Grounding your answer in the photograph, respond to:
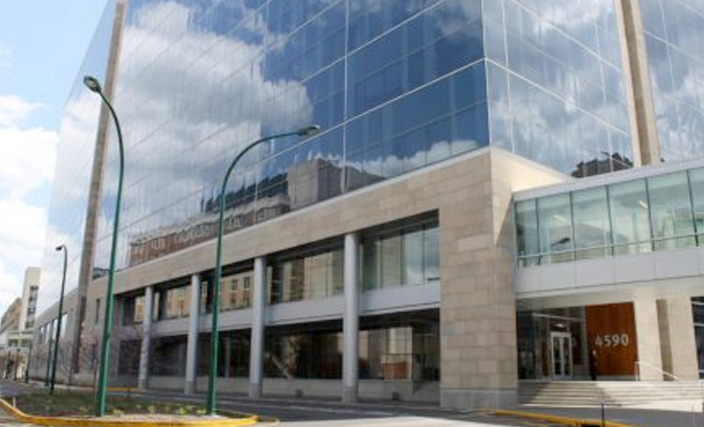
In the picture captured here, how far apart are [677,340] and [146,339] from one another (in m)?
35.8

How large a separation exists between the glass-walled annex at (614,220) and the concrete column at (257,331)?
691 inches

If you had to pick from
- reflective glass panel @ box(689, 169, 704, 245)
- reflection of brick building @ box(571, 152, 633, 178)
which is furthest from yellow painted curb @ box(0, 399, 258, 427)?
reflection of brick building @ box(571, 152, 633, 178)

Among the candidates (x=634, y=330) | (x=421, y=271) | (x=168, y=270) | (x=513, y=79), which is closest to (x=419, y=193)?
(x=421, y=271)

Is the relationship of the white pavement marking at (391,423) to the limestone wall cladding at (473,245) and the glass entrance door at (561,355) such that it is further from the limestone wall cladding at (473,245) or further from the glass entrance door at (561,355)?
the glass entrance door at (561,355)

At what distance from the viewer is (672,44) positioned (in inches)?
1769

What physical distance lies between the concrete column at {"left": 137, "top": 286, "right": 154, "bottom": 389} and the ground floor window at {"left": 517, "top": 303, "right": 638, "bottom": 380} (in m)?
29.6

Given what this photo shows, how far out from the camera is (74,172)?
3509 inches

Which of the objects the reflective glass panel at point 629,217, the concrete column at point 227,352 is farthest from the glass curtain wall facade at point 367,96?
the concrete column at point 227,352

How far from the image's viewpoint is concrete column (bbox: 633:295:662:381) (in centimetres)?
3578

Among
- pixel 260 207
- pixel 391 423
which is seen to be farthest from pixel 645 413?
pixel 260 207

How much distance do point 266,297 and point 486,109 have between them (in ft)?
61.9

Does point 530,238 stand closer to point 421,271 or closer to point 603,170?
point 421,271

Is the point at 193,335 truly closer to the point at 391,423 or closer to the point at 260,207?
the point at 260,207

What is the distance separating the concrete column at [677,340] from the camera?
38062mm
